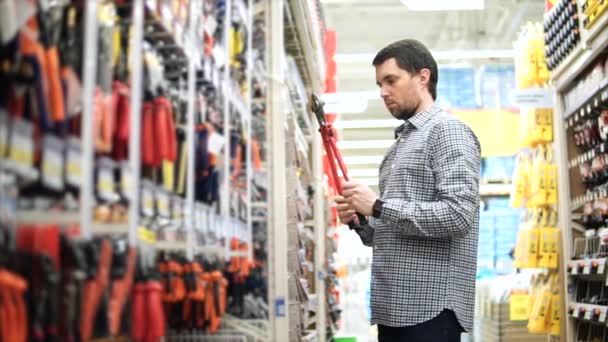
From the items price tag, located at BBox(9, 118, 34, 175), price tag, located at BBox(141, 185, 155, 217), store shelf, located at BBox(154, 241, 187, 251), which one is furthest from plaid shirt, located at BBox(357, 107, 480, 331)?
price tag, located at BBox(9, 118, 34, 175)

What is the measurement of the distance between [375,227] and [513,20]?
34.1 feet

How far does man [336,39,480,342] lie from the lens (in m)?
2.69

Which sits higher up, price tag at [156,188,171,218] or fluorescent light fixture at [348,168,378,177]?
fluorescent light fixture at [348,168,378,177]

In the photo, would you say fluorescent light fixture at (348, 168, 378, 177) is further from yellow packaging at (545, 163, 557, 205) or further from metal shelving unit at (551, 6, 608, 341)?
metal shelving unit at (551, 6, 608, 341)

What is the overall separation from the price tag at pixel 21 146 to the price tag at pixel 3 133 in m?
0.01

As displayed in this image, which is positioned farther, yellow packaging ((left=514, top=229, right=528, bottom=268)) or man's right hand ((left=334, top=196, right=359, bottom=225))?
yellow packaging ((left=514, top=229, right=528, bottom=268))

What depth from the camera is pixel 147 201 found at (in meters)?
1.72

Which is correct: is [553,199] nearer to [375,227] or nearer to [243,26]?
[375,227]

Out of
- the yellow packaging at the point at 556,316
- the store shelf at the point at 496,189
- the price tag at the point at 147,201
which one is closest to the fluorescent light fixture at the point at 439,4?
the yellow packaging at the point at 556,316

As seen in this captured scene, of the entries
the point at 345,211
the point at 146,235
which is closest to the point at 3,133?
the point at 146,235

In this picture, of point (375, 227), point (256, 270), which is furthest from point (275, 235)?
point (375, 227)

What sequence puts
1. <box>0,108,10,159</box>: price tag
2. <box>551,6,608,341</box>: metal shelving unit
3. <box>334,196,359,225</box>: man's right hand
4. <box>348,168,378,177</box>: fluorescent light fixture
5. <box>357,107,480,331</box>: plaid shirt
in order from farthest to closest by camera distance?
1. <box>348,168,378,177</box>: fluorescent light fixture
2. <box>551,6,608,341</box>: metal shelving unit
3. <box>334,196,359,225</box>: man's right hand
4. <box>357,107,480,331</box>: plaid shirt
5. <box>0,108,10,159</box>: price tag

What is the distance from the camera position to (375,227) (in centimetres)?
297

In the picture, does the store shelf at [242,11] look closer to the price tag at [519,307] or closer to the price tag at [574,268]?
the price tag at [574,268]
